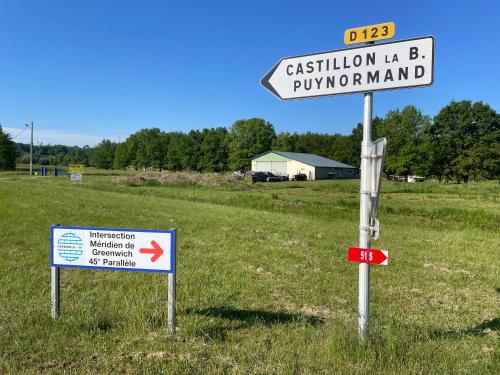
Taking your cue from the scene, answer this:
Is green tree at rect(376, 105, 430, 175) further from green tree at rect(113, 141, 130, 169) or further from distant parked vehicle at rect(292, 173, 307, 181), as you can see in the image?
green tree at rect(113, 141, 130, 169)

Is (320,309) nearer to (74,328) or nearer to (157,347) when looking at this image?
(157,347)

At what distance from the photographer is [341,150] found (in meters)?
109

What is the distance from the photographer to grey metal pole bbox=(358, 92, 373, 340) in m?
3.66

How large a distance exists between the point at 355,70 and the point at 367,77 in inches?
5.4

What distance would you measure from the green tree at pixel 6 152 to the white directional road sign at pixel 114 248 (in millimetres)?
76356

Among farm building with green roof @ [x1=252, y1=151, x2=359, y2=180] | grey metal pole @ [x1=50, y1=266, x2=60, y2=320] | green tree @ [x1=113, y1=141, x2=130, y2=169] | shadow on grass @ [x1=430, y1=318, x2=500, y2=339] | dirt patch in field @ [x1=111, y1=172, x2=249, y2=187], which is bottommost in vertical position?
shadow on grass @ [x1=430, y1=318, x2=500, y2=339]

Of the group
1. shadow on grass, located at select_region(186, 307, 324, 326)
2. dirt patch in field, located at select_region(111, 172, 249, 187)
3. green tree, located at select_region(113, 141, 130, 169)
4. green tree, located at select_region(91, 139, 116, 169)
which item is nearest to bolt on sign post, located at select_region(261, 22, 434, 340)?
shadow on grass, located at select_region(186, 307, 324, 326)

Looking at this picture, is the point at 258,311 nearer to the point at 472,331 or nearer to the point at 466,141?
the point at 472,331

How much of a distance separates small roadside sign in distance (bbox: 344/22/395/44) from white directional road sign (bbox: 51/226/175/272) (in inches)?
99.0

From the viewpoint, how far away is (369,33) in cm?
368

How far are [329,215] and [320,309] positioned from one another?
44.1 feet

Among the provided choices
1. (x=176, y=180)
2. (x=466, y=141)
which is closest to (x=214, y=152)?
(x=176, y=180)

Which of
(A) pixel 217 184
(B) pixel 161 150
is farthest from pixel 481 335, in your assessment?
(B) pixel 161 150

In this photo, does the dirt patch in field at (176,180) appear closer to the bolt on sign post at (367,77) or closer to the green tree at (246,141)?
the bolt on sign post at (367,77)
